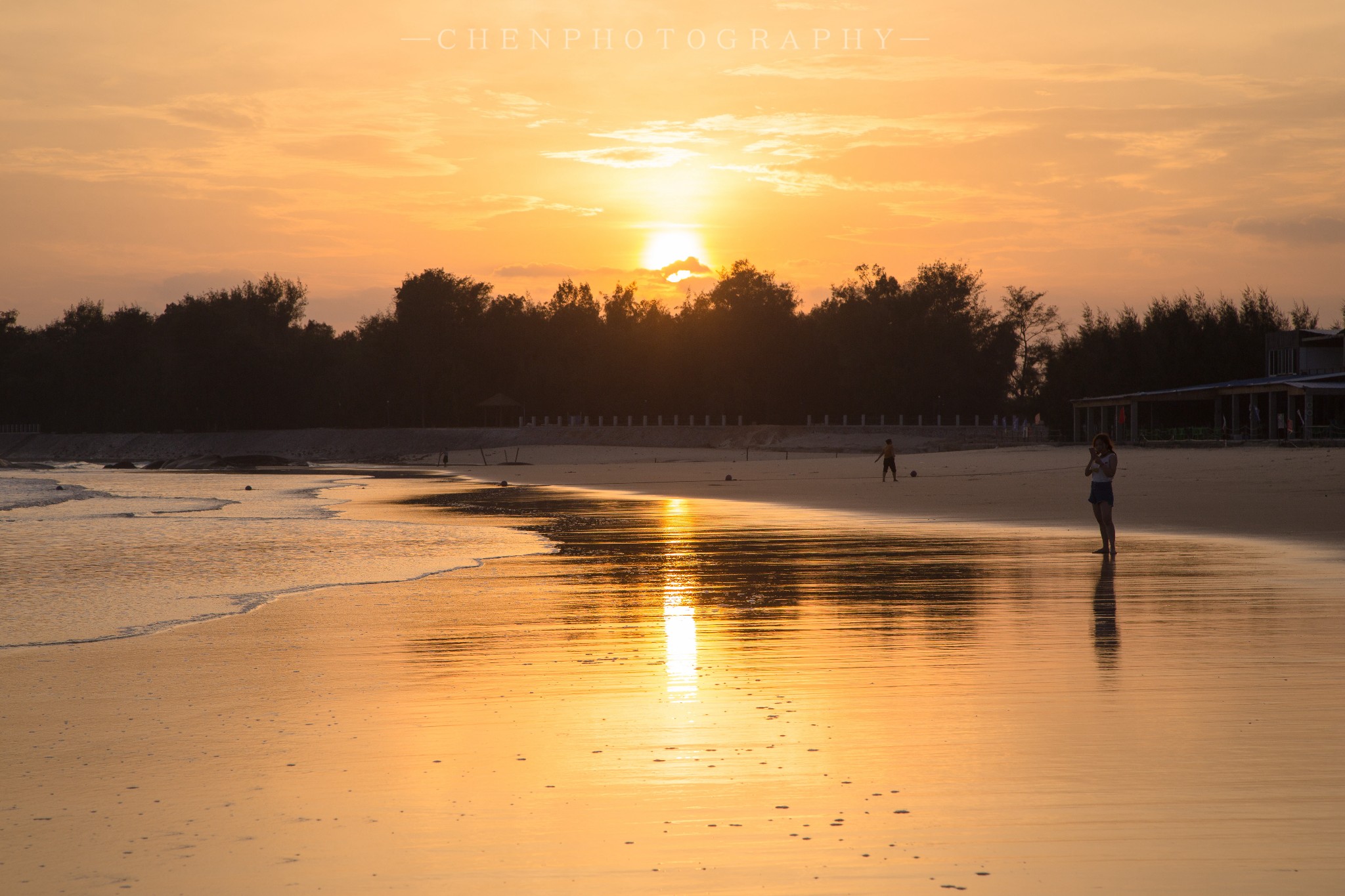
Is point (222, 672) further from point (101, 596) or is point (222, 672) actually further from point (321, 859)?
point (101, 596)

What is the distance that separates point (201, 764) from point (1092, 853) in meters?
4.38

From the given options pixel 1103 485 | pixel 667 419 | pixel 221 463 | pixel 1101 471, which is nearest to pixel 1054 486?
pixel 1101 471

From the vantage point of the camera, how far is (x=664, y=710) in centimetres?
752

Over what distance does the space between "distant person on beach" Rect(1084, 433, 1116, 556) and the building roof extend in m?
32.7

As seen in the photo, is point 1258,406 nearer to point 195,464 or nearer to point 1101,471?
point 1101,471

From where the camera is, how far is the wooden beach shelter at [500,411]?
379 feet

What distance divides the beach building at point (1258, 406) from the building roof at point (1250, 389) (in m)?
0.04

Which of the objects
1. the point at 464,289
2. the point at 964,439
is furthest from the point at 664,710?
the point at 464,289

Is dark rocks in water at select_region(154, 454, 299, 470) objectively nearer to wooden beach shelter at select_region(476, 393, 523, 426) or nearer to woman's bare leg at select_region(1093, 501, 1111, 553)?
wooden beach shelter at select_region(476, 393, 523, 426)

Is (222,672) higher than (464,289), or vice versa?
(464,289)

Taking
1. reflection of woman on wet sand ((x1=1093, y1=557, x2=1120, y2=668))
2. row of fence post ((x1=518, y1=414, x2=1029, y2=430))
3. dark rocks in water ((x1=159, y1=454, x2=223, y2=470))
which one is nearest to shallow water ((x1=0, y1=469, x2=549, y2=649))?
reflection of woman on wet sand ((x1=1093, y1=557, x2=1120, y2=668))

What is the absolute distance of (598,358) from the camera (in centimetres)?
11381

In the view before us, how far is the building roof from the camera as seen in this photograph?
45.5 metres

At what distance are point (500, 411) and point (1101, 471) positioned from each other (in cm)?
10306
